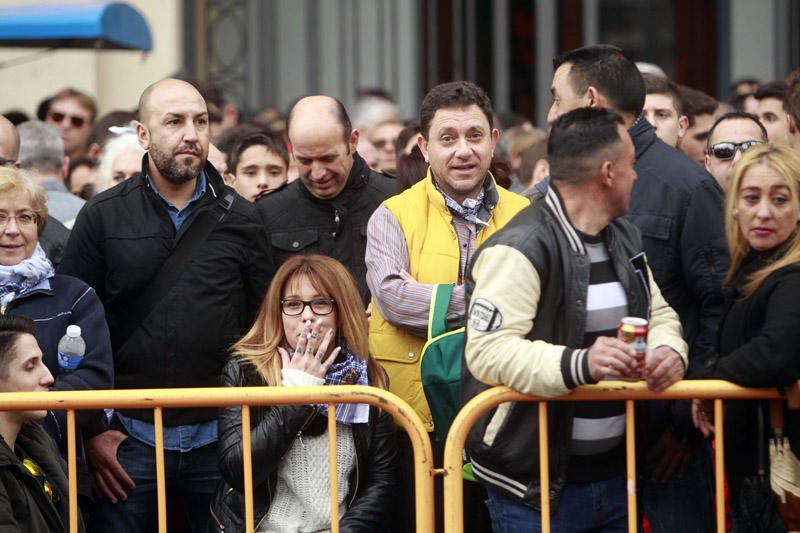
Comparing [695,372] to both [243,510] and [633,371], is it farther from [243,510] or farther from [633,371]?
[243,510]

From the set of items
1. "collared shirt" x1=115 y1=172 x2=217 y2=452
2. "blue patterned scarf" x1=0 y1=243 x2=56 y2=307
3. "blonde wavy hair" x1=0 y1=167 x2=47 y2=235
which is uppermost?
"blonde wavy hair" x1=0 y1=167 x2=47 y2=235

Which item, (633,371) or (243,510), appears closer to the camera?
(633,371)

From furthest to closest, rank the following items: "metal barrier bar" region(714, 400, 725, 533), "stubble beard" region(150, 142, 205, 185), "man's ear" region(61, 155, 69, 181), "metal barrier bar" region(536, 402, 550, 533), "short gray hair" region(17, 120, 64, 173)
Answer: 1. "man's ear" region(61, 155, 69, 181)
2. "short gray hair" region(17, 120, 64, 173)
3. "stubble beard" region(150, 142, 205, 185)
4. "metal barrier bar" region(714, 400, 725, 533)
5. "metal barrier bar" region(536, 402, 550, 533)

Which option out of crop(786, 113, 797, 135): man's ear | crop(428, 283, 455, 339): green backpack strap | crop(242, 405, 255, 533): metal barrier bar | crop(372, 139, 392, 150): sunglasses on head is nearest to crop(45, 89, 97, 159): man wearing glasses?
crop(372, 139, 392, 150): sunglasses on head

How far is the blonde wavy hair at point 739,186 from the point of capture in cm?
452

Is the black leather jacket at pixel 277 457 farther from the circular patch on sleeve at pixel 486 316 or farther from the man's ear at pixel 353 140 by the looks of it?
the man's ear at pixel 353 140

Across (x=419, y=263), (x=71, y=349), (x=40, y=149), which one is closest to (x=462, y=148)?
(x=419, y=263)

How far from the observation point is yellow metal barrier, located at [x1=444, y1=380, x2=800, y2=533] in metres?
4.27

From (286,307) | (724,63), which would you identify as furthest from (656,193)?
(724,63)

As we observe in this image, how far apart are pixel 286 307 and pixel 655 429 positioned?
1370 millimetres

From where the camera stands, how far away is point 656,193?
16.2 feet

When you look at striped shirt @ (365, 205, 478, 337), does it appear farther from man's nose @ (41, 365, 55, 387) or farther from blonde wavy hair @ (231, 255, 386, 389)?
man's nose @ (41, 365, 55, 387)

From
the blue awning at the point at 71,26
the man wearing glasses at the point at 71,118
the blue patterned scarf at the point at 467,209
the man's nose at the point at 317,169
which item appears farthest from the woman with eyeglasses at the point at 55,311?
the blue awning at the point at 71,26

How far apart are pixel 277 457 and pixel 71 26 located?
17.8 feet
